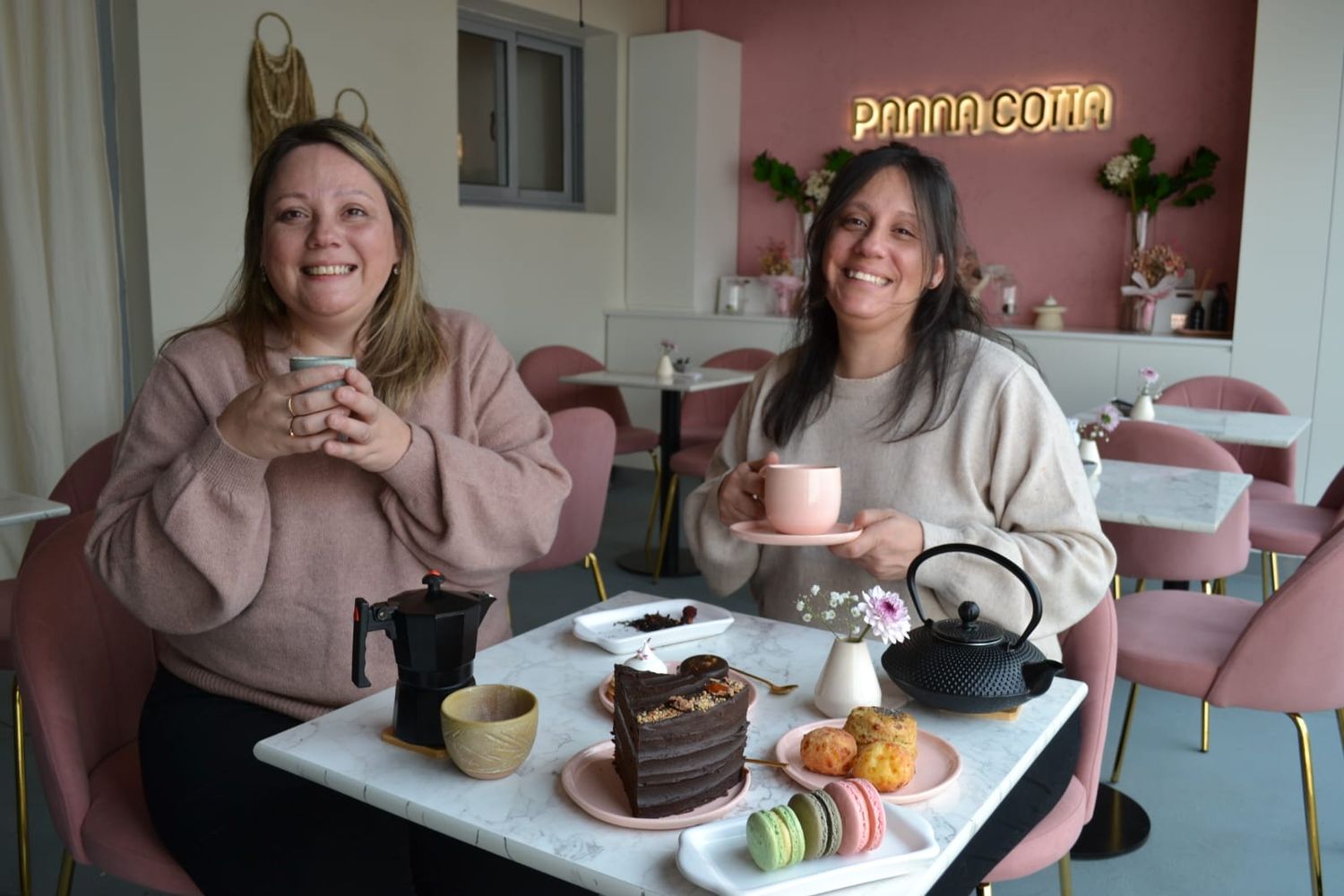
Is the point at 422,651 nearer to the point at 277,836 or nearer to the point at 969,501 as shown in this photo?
the point at 277,836

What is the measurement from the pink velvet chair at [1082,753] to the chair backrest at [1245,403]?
2.74 meters

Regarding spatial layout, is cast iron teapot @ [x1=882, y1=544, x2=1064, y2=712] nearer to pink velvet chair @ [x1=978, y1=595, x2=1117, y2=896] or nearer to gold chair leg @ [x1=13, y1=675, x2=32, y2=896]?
pink velvet chair @ [x1=978, y1=595, x2=1117, y2=896]

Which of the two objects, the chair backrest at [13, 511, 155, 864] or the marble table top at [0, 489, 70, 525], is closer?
the chair backrest at [13, 511, 155, 864]

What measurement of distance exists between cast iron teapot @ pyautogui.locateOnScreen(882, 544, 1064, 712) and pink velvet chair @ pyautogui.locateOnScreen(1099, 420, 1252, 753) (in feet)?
5.29

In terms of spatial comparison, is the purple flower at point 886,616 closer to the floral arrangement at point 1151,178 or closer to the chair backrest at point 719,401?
the chair backrest at point 719,401

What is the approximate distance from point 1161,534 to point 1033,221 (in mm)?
3325

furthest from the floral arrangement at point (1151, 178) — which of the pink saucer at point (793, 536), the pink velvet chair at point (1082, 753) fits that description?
the pink saucer at point (793, 536)

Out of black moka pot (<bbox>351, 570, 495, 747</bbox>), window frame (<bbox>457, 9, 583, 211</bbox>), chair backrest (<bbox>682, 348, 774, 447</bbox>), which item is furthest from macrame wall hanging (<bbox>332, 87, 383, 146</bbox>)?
black moka pot (<bbox>351, 570, 495, 747</bbox>)

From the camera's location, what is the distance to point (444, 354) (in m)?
1.74

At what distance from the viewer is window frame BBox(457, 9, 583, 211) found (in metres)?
5.86

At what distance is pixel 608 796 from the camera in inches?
42.1

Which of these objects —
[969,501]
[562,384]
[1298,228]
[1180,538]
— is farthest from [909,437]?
[1298,228]

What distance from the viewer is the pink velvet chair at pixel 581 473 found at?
2.85m

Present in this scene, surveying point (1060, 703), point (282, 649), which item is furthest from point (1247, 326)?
point (282, 649)
